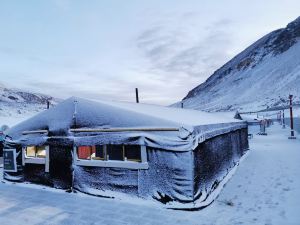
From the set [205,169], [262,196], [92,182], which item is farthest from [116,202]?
[262,196]

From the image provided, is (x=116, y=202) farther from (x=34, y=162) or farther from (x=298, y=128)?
(x=298, y=128)

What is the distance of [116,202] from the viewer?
7.79 meters

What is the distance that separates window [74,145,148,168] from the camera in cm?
789

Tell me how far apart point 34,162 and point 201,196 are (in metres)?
5.81

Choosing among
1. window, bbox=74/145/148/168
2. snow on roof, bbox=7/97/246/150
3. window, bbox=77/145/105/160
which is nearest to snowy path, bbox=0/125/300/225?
window, bbox=74/145/148/168

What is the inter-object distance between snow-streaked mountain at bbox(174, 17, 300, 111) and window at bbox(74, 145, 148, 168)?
104763mm

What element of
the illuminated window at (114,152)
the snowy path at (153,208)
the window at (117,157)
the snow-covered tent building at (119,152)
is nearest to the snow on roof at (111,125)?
the snow-covered tent building at (119,152)

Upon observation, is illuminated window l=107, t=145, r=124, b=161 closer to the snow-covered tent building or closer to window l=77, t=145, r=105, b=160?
the snow-covered tent building

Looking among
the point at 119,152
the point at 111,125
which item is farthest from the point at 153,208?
the point at 119,152

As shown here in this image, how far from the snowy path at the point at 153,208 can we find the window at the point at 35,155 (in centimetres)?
89

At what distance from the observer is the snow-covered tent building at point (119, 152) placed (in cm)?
743

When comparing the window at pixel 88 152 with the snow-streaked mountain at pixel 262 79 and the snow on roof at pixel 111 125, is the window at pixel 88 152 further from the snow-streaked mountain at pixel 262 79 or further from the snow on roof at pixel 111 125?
the snow-streaked mountain at pixel 262 79

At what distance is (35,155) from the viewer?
10.3 m

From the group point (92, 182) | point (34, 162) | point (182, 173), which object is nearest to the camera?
point (182, 173)
